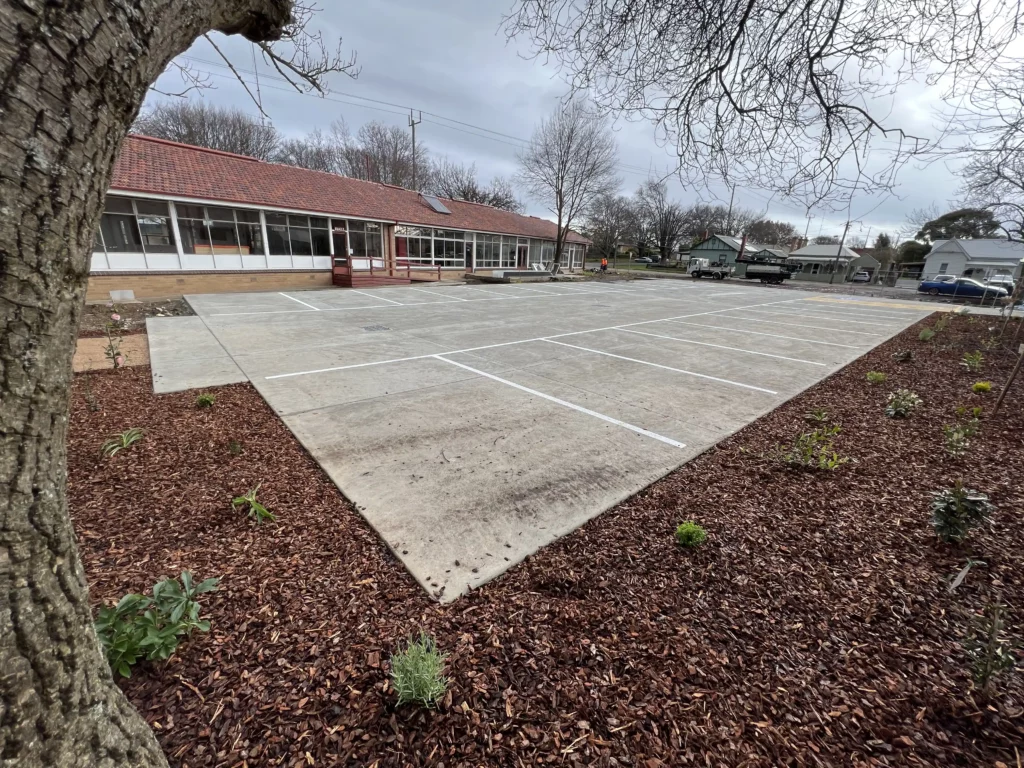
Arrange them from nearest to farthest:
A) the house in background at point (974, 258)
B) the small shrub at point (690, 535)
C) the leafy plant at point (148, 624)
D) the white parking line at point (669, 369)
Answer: the leafy plant at point (148, 624), the small shrub at point (690, 535), the white parking line at point (669, 369), the house in background at point (974, 258)

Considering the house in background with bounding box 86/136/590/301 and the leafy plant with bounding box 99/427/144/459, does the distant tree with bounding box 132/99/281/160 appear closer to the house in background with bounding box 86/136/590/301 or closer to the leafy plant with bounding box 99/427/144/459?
the house in background with bounding box 86/136/590/301

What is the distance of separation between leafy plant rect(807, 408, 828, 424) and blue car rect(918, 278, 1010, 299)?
34976mm

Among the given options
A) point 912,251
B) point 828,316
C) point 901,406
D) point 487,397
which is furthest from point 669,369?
point 912,251

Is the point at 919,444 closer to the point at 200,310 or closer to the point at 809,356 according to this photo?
the point at 809,356

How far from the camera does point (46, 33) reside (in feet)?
2.64

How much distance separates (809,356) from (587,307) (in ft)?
24.7

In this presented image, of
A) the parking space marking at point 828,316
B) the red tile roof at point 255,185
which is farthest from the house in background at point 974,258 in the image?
the red tile roof at point 255,185

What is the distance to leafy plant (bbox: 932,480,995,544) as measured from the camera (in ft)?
8.07

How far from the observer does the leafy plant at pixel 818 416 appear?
183 inches

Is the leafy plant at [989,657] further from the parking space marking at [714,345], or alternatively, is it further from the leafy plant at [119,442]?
the parking space marking at [714,345]

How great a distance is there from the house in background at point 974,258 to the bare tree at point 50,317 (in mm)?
65805

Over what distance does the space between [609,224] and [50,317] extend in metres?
60.7

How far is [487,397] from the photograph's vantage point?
536 cm

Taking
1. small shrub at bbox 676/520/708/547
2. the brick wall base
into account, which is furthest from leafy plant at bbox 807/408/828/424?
the brick wall base
